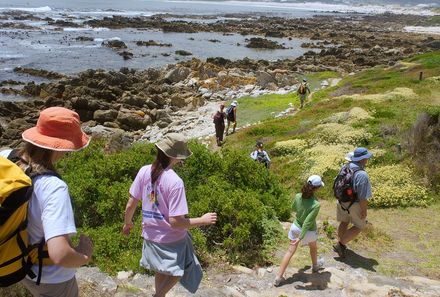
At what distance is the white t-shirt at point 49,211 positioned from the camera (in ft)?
11.0

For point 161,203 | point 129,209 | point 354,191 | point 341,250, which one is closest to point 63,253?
point 161,203

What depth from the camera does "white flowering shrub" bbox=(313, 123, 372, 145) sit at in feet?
53.6

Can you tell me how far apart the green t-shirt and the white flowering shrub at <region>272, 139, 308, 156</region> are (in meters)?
9.70

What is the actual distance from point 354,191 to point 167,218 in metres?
4.10

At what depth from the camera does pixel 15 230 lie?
3.35 meters

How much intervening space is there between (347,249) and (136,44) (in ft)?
189

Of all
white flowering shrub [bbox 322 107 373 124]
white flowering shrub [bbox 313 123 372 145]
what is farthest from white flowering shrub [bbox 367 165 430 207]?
white flowering shrub [bbox 322 107 373 124]

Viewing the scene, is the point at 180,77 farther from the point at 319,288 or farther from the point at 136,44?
the point at 319,288

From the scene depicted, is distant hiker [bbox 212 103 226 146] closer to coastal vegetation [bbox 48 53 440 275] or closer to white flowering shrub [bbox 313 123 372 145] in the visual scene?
coastal vegetation [bbox 48 53 440 275]

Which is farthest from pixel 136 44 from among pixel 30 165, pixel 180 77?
pixel 30 165

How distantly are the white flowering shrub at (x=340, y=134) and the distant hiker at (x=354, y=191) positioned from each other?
8.53 m

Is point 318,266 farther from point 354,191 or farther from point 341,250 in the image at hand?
point 354,191

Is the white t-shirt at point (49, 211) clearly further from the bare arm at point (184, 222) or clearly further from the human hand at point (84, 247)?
the bare arm at point (184, 222)

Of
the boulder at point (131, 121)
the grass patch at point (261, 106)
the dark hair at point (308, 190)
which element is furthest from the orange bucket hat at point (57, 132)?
the boulder at point (131, 121)
